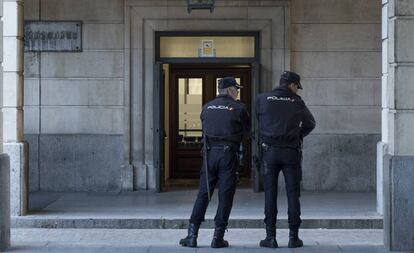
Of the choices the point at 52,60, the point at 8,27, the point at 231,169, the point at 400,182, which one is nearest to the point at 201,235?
the point at 231,169

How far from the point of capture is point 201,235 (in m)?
11.3

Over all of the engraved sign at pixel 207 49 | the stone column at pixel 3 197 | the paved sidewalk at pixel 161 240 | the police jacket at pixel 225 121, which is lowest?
the paved sidewalk at pixel 161 240

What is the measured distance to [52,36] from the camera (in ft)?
50.6

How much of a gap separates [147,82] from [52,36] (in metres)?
2.02

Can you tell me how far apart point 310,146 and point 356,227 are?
140 inches

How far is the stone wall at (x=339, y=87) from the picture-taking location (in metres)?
15.4

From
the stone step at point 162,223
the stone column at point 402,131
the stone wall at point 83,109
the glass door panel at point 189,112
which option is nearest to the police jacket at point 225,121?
the stone column at point 402,131

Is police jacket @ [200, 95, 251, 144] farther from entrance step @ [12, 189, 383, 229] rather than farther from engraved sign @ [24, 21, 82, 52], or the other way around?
engraved sign @ [24, 21, 82, 52]

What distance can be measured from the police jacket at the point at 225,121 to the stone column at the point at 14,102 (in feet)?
13.3

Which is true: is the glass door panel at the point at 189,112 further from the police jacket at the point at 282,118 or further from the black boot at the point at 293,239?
the black boot at the point at 293,239

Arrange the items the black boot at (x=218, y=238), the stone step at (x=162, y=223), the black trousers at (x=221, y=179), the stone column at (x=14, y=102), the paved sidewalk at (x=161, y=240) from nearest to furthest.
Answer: the black trousers at (x=221, y=179) → the black boot at (x=218, y=238) → the paved sidewalk at (x=161, y=240) → the stone step at (x=162, y=223) → the stone column at (x=14, y=102)

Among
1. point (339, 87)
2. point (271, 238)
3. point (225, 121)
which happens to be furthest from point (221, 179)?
point (339, 87)

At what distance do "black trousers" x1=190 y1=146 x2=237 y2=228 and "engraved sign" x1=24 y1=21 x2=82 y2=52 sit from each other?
6806mm

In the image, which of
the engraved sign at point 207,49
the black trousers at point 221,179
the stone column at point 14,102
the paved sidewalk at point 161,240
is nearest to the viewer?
the black trousers at point 221,179
